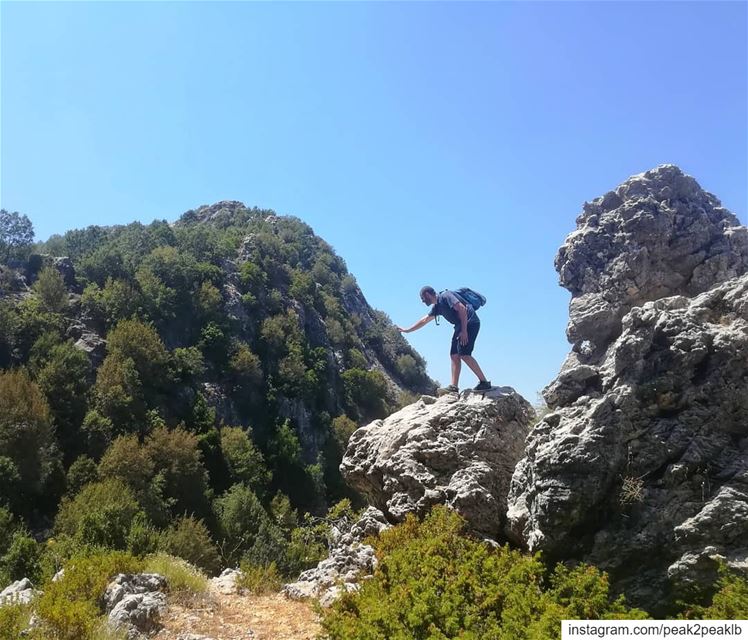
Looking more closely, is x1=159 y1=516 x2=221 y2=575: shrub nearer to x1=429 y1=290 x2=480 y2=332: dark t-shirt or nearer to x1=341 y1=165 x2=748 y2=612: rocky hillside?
x1=341 y1=165 x2=748 y2=612: rocky hillside

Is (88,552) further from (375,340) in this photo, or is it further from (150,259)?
(375,340)

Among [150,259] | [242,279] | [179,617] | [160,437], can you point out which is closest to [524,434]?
[179,617]

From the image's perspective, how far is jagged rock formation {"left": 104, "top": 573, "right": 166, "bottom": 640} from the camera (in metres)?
5.86

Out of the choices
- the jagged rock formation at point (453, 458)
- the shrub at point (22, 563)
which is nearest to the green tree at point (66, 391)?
the shrub at point (22, 563)

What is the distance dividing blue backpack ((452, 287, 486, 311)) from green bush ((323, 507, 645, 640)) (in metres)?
4.37

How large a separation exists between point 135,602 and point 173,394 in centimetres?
3661

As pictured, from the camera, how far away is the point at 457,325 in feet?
29.3

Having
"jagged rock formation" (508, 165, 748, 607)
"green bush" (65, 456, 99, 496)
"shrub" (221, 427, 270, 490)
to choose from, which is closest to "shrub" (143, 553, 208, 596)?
"jagged rock formation" (508, 165, 748, 607)

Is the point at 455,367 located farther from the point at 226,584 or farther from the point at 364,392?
the point at 364,392

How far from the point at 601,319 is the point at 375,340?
64959mm

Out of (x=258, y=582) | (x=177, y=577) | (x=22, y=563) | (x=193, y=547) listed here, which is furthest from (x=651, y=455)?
(x=193, y=547)

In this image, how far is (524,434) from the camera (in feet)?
27.1

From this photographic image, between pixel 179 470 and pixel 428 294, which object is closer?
pixel 428 294

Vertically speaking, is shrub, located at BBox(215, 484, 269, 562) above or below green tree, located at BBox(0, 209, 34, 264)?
below
